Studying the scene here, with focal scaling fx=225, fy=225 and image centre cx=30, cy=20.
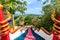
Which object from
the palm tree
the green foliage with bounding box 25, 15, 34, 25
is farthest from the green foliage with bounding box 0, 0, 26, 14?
the green foliage with bounding box 25, 15, 34, 25

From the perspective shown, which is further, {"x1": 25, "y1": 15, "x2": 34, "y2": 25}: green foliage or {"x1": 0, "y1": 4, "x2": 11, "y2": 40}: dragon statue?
{"x1": 25, "y1": 15, "x2": 34, "y2": 25}: green foliage

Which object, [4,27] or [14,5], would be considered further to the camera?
[14,5]

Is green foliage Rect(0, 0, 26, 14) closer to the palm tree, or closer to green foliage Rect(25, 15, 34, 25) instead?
the palm tree

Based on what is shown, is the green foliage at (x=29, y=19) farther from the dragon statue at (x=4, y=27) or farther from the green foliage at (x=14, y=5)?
the dragon statue at (x=4, y=27)

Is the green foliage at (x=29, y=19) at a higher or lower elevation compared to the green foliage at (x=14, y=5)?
lower

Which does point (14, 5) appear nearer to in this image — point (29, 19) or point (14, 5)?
point (14, 5)

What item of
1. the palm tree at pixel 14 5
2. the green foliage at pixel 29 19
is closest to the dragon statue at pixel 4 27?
the palm tree at pixel 14 5

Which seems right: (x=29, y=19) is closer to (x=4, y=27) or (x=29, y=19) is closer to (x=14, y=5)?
(x=14, y=5)

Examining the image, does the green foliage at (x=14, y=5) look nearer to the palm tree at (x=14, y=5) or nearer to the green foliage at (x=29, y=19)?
the palm tree at (x=14, y=5)

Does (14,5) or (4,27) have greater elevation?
(14,5)

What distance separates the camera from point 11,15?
300 cm

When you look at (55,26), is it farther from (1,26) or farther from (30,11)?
(1,26)

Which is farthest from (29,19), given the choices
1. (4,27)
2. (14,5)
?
(4,27)

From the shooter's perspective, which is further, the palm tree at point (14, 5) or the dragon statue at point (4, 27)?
the palm tree at point (14, 5)
